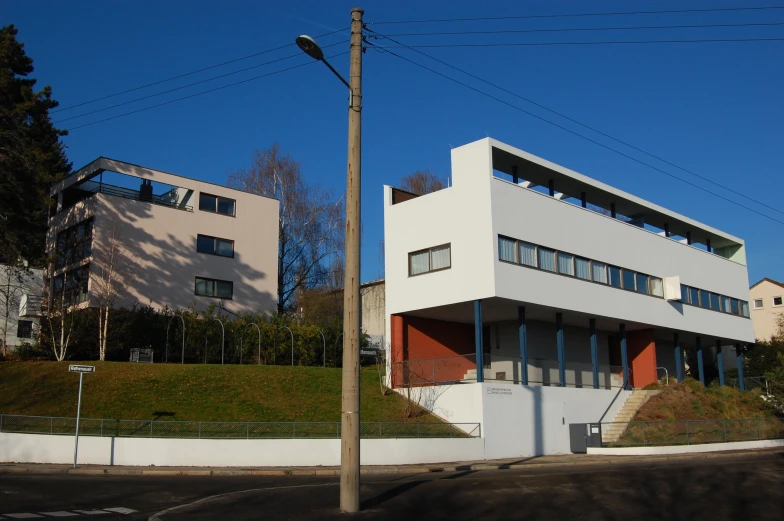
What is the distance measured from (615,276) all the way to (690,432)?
27.5 feet

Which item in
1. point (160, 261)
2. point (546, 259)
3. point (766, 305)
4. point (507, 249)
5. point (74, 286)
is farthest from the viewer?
point (766, 305)

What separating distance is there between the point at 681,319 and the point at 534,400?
576 inches

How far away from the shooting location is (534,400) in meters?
30.9

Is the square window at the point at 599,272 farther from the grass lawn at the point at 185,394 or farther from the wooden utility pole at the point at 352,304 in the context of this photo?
the wooden utility pole at the point at 352,304

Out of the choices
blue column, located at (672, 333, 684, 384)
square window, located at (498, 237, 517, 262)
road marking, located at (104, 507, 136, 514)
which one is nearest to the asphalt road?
road marking, located at (104, 507, 136, 514)

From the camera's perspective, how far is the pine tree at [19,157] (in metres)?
31.9

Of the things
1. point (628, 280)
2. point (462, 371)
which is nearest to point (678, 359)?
point (628, 280)

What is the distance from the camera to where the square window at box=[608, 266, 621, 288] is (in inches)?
1448

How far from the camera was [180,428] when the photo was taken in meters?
24.2

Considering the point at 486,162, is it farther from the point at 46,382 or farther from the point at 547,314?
the point at 46,382

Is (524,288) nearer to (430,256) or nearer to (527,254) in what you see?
(527,254)

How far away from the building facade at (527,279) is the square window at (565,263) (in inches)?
2.9

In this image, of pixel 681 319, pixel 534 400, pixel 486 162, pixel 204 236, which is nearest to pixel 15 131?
pixel 204 236

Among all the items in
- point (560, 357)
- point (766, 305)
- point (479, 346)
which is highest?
point (766, 305)
